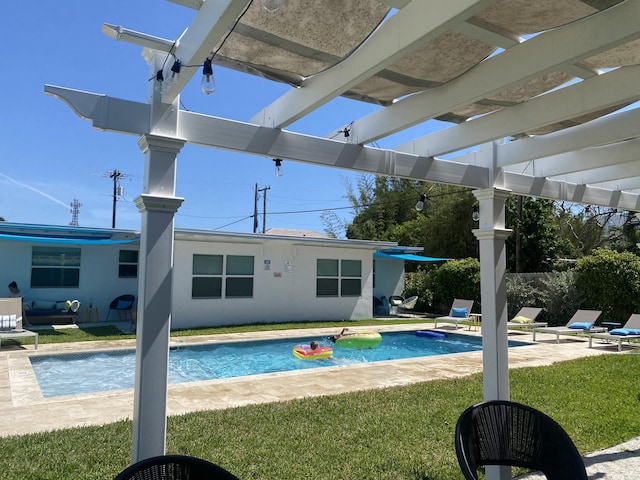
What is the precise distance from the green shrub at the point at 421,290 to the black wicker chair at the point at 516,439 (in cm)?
1840

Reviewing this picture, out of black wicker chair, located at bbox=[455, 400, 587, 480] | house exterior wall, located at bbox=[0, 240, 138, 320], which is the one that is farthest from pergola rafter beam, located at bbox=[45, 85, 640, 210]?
house exterior wall, located at bbox=[0, 240, 138, 320]

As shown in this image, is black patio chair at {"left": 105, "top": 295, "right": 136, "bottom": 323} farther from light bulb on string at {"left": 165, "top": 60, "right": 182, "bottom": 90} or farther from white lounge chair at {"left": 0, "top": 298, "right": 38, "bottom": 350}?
light bulb on string at {"left": 165, "top": 60, "right": 182, "bottom": 90}

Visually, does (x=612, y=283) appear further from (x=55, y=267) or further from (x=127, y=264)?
(x=55, y=267)

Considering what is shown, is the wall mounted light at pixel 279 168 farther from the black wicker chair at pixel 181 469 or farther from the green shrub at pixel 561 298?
the green shrub at pixel 561 298

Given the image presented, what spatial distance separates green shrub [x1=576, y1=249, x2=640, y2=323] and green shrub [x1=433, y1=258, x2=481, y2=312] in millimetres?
3938

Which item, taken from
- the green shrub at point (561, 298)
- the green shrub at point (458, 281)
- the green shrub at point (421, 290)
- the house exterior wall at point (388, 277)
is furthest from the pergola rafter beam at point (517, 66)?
the green shrub at point (421, 290)

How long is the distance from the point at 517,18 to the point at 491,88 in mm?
479

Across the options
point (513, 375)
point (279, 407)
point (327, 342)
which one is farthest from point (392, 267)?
point (279, 407)

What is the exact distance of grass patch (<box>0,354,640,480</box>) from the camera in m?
3.93

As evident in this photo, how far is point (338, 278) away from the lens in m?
17.5

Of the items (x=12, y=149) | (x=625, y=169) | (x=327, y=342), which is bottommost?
(x=327, y=342)

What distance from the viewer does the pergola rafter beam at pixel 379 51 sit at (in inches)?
78.7

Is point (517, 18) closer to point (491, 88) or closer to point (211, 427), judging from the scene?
point (491, 88)

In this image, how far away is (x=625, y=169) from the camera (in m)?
4.97
